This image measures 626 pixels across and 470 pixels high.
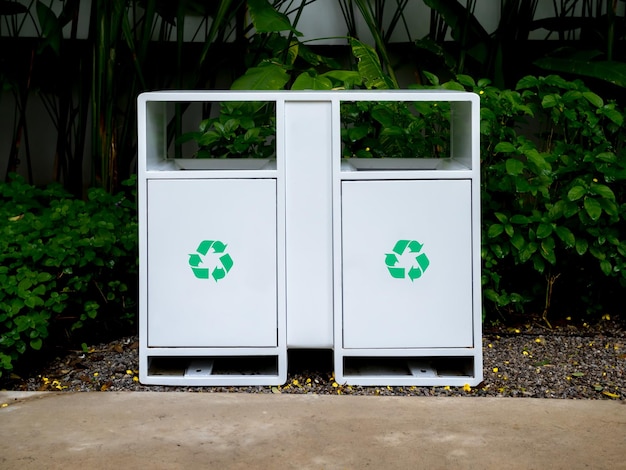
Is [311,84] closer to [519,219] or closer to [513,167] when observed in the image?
[513,167]

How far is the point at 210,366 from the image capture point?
3.68m

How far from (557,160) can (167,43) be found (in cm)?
251

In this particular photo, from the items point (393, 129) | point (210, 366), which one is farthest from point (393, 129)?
point (210, 366)

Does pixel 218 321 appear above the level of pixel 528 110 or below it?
below

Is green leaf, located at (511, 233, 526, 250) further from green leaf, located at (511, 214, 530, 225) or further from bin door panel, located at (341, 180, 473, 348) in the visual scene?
bin door panel, located at (341, 180, 473, 348)

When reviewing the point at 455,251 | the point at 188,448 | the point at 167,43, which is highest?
the point at 167,43

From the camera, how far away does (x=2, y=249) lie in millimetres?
3658

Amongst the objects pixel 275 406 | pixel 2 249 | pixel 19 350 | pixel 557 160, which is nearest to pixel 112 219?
pixel 2 249

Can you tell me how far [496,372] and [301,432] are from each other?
3.77 ft

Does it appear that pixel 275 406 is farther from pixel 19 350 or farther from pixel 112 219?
pixel 112 219

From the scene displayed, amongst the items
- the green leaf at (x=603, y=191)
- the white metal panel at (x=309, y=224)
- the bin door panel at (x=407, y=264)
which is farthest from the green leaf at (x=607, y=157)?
the white metal panel at (x=309, y=224)

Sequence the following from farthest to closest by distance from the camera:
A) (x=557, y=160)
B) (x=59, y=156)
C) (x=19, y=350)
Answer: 1. (x=59, y=156)
2. (x=557, y=160)
3. (x=19, y=350)

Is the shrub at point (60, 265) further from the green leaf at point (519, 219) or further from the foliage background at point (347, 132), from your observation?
the green leaf at point (519, 219)

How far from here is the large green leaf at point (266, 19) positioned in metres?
4.42
